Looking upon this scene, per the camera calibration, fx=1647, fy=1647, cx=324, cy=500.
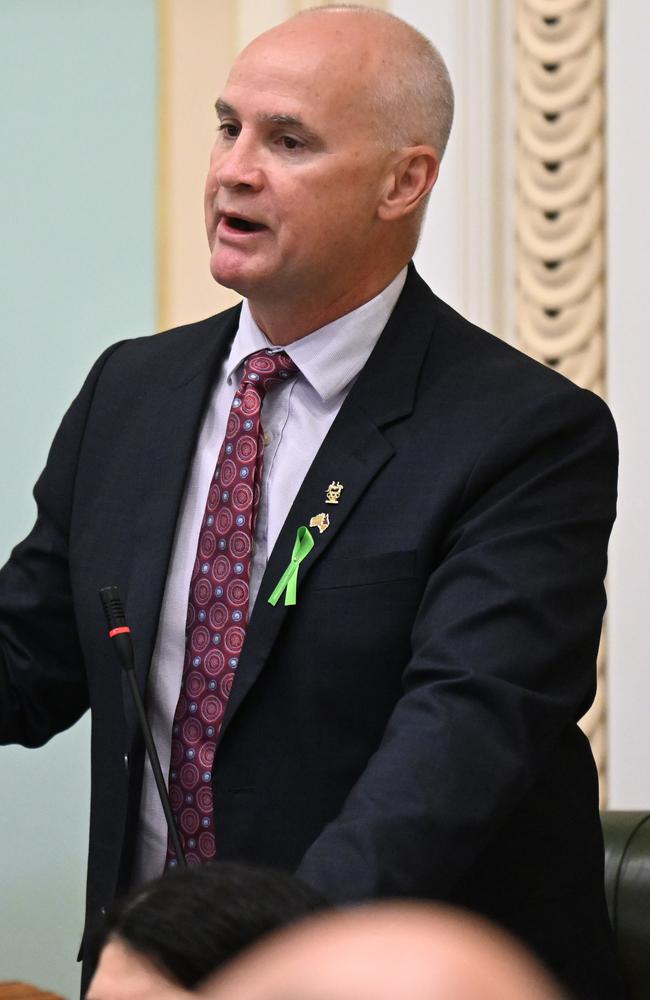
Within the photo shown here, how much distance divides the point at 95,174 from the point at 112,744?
1.68 m

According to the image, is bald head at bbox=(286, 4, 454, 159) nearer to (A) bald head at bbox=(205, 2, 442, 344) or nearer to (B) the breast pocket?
(A) bald head at bbox=(205, 2, 442, 344)

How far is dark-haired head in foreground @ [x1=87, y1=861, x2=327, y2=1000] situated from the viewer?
604 millimetres

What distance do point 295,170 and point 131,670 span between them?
0.62m

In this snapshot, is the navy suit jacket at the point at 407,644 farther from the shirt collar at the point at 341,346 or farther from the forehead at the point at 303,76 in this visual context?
the forehead at the point at 303,76

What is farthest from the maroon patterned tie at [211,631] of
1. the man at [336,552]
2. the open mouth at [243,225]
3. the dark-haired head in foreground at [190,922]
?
the dark-haired head in foreground at [190,922]

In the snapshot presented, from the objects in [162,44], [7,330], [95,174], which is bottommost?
[7,330]

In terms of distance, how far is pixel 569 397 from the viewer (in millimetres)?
1879

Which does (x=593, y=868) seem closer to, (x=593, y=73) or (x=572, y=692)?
(x=572, y=692)

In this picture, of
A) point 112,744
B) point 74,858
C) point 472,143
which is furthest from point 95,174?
point 112,744

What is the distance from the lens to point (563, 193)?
10.3ft

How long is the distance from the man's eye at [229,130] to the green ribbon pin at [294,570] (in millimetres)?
496

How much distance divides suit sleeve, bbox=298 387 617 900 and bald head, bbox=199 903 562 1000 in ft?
3.46

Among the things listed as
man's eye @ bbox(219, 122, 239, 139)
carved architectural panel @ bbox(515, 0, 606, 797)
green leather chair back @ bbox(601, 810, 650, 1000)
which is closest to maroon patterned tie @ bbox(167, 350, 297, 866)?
man's eye @ bbox(219, 122, 239, 139)

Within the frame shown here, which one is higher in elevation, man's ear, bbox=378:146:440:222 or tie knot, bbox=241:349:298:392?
man's ear, bbox=378:146:440:222
